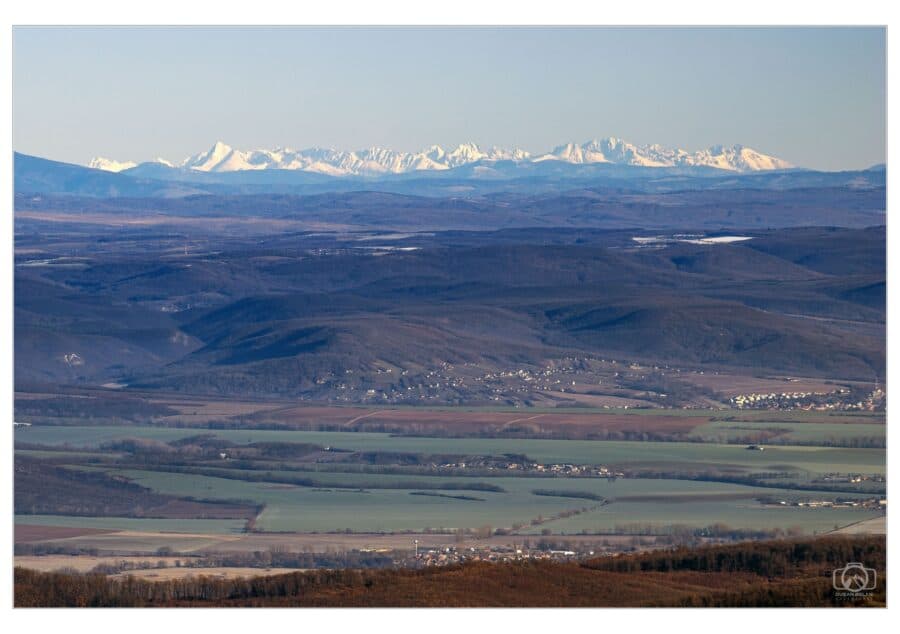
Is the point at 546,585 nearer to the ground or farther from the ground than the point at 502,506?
farther from the ground

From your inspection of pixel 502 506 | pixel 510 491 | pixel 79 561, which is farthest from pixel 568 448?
pixel 79 561

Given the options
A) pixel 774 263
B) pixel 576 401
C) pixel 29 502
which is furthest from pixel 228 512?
pixel 774 263

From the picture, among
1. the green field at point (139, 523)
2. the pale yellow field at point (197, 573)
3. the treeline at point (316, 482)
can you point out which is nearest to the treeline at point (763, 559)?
the pale yellow field at point (197, 573)

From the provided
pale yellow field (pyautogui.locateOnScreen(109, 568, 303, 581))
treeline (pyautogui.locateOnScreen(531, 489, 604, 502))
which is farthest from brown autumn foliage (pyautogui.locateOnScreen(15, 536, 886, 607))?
treeline (pyautogui.locateOnScreen(531, 489, 604, 502))

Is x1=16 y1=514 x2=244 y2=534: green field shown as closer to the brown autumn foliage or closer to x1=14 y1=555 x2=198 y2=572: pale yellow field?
x1=14 y1=555 x2=198 y2=572: pale yellow field

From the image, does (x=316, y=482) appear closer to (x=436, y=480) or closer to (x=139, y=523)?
(x=436, y=480)

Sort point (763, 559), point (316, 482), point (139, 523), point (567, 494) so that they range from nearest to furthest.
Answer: point (763, 559), point (139, 523), point (567, 494), point (316, 482)

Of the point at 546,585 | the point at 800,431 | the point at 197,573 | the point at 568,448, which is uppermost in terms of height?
the point at 546,585

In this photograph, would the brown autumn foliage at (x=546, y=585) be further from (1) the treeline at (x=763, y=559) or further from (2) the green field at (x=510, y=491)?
(2) the green field at (x=510, y=491)
